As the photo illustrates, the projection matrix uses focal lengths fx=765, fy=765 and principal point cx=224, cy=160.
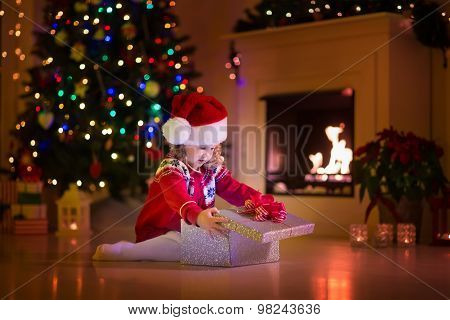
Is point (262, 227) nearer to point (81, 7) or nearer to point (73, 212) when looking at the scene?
point (73, 212)

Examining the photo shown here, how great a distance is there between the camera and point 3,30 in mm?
6023

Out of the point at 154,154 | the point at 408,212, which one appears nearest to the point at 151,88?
the point at 154,154

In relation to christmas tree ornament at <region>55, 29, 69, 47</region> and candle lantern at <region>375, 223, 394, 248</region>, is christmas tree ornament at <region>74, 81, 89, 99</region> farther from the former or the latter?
candle lantern at <region>375, 223, 394, 248</region>

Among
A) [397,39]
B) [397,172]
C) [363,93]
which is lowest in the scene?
[397,172]

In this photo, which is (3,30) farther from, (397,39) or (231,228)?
(231,228)

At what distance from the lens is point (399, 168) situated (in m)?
4.59

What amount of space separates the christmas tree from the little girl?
163 cm

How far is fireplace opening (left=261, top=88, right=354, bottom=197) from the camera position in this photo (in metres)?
5.17

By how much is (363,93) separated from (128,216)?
203 cm

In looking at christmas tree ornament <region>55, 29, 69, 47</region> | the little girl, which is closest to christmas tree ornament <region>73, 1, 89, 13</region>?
christmas tree ornament <region>55, 29, 69, 47</region>

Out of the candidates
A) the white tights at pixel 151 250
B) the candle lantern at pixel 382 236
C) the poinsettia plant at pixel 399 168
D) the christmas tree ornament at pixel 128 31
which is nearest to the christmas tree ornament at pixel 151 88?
the christmas tree ornament at pixel 128 31

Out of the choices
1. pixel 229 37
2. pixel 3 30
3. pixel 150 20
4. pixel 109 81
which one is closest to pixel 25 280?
pixel 109 81

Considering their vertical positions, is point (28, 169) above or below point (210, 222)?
above

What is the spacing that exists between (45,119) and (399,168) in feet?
7.68
